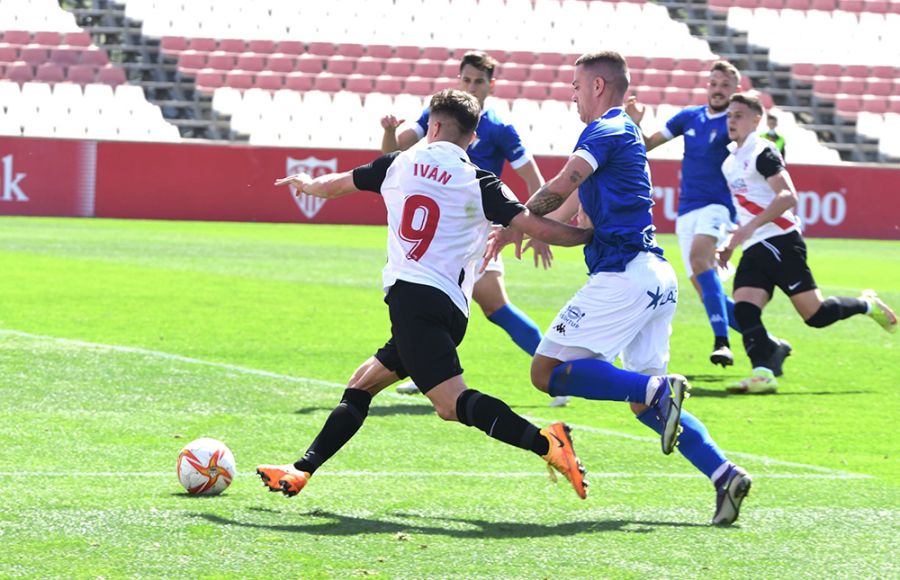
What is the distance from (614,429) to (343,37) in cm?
2666

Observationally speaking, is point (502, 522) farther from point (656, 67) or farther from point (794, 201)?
point (656, 67)

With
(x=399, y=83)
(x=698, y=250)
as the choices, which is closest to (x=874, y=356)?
(x=698, y=250)

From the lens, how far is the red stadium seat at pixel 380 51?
1350 inches

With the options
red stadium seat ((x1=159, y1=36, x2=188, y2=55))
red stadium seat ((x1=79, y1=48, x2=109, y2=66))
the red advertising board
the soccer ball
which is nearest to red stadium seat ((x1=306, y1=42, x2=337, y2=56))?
red stadium seat ((x1=159, y1=36, x2=188, y2=55))

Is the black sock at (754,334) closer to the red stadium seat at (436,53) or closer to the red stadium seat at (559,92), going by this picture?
the red stadium seat at (559,92)

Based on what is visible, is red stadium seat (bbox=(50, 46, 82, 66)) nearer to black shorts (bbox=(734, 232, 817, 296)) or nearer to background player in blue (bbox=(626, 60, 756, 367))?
background player in blue (bbox=(626, 60, 756, 367))

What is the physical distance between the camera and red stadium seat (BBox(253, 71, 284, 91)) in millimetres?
32938

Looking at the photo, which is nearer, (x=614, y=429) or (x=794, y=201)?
(x=614, y=429)

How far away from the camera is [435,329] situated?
6.23 metres

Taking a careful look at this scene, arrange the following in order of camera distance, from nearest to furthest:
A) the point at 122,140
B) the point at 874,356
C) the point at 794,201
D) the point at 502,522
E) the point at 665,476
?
the point at 502,522
the point at 665,476
the point at 794,201
the point at 874,356
the point at 122,140

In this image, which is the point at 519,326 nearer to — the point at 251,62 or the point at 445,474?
the point at 445,474

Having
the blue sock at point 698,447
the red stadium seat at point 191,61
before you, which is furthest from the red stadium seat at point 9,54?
the blue sock at point 698,447

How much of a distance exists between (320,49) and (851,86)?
42.5 ft

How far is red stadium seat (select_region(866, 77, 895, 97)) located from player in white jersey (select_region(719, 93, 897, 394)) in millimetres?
26337
